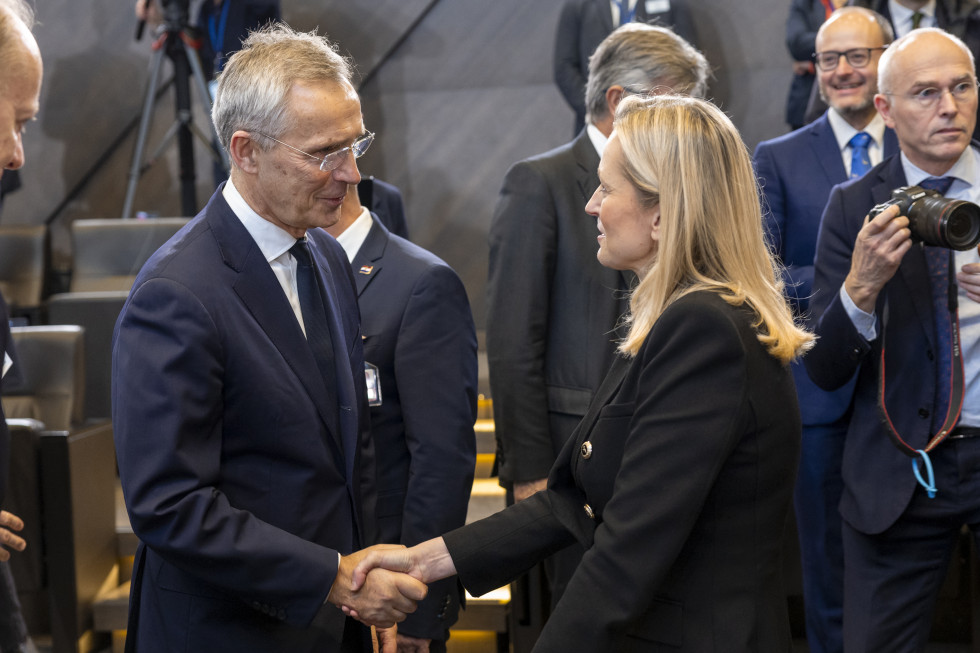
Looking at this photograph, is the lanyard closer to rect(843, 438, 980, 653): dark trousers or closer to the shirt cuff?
the shirt cuff

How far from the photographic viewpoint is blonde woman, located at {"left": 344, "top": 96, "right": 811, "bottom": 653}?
147 centimetres

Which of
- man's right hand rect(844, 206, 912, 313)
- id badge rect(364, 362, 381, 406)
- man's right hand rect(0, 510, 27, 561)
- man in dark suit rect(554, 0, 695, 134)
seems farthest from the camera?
man in dark suit rect(554, 0, 695, 134)

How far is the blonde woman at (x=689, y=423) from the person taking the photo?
1.47 meters

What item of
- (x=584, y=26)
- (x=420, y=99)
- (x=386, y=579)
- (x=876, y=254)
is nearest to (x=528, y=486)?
(x=386, y=579)

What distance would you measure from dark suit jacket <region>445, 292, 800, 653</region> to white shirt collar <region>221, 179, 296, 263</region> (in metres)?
0.63

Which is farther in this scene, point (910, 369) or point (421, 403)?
point (910, 369)

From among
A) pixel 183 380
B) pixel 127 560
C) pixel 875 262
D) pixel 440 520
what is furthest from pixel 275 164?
pixel 127 560

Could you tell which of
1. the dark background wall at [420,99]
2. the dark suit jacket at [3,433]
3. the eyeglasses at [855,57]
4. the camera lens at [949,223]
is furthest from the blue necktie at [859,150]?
the dark background wall at [420,99]

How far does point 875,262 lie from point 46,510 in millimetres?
2822

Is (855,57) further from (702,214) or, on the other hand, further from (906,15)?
(702,214)

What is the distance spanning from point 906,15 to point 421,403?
3068 millimetres

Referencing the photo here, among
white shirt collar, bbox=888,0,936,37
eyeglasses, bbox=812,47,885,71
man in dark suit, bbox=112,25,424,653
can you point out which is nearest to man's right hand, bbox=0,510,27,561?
man in dark suit, bbox=112,25,424,653

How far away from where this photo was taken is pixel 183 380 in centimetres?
154

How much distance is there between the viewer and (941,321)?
8.02ft
